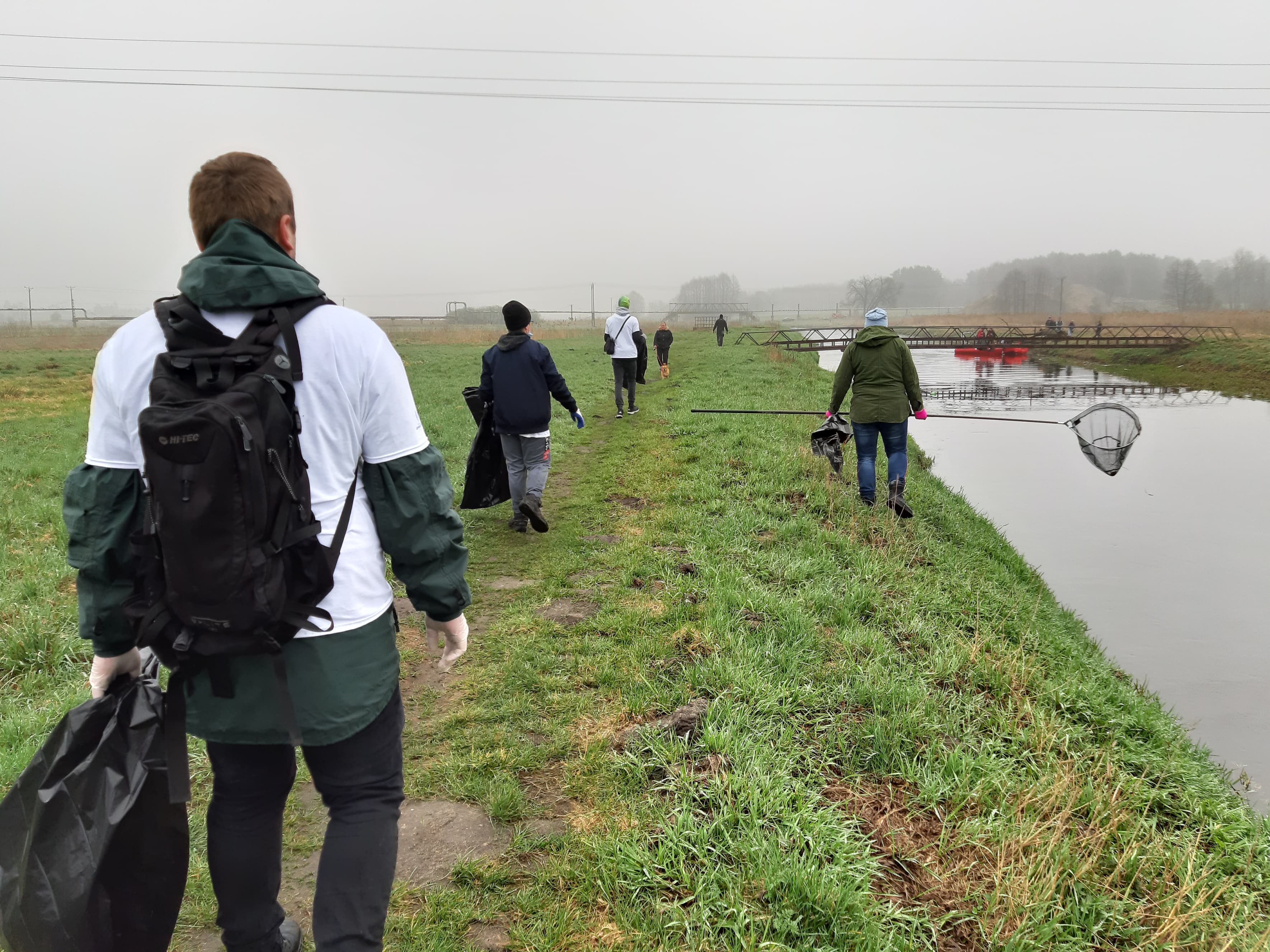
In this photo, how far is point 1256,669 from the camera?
20.7 ft

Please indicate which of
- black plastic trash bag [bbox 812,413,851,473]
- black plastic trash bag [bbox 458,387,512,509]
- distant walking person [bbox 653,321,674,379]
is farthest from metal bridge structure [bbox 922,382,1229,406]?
black plastic trash bag [bbox 458,387,512,509]

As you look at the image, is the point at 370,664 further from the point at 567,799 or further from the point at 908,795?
the point at 908,795

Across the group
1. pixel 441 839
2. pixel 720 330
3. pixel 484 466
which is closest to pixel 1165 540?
pixel 484 466

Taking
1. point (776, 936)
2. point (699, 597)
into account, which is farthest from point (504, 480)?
point (776, 936)

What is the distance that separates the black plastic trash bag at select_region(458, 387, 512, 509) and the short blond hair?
478 centimetres

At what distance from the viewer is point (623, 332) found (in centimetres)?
1272

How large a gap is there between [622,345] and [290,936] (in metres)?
11.1

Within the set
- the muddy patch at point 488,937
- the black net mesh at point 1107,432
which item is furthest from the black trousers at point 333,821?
the black net mesh at point 1107,432

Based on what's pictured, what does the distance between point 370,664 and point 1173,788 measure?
13.4ft

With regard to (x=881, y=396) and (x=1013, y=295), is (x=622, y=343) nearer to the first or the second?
(x=881, y=396)

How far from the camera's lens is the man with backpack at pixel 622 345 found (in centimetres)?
1269

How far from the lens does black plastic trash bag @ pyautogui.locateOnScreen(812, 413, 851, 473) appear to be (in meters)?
8.37

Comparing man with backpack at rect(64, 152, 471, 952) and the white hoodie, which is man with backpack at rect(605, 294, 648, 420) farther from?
man with backpack at rect(64, 152, 471, 952)

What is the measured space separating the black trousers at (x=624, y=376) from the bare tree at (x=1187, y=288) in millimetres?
149372
